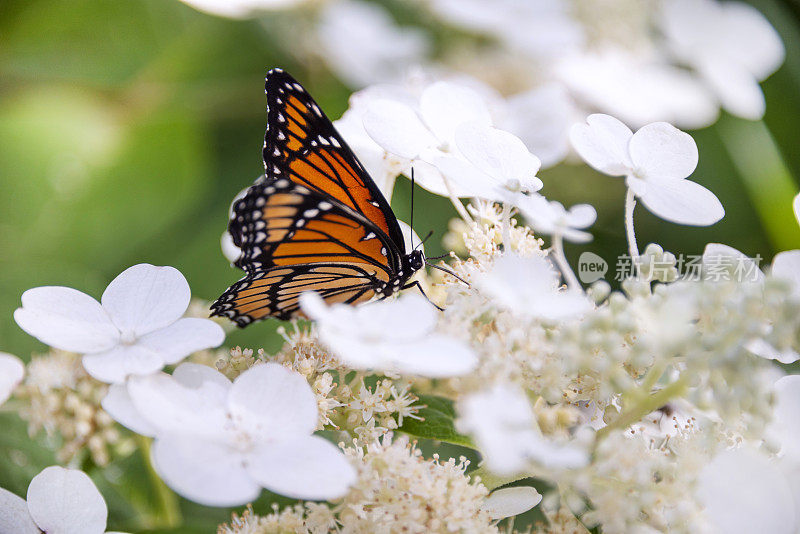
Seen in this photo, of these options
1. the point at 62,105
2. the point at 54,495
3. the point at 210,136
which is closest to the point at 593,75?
the point at 210,136

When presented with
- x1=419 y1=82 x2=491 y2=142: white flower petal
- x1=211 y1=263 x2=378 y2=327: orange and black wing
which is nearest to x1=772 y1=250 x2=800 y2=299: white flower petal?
x1=419 y1=82 x2=491 y2=142: white flower petal

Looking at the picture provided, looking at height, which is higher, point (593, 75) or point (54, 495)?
point (593, 75)

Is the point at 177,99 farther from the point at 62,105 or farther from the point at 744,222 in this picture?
the point at 744,222

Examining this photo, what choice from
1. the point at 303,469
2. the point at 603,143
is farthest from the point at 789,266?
the point at 303,469

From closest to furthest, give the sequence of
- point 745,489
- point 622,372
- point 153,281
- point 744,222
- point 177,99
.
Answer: point 745,489 < point 622,372 < point 153,281 < point 744,222 < point 177,99

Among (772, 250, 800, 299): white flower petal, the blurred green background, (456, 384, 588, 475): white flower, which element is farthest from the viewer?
the blurred green background

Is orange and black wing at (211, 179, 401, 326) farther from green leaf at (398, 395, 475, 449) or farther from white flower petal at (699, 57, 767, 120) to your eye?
white flower petal at (699, 57, 767, 120)

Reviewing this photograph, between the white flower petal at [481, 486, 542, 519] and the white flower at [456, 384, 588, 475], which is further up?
the white flower at [456, 384, 588, 475]
